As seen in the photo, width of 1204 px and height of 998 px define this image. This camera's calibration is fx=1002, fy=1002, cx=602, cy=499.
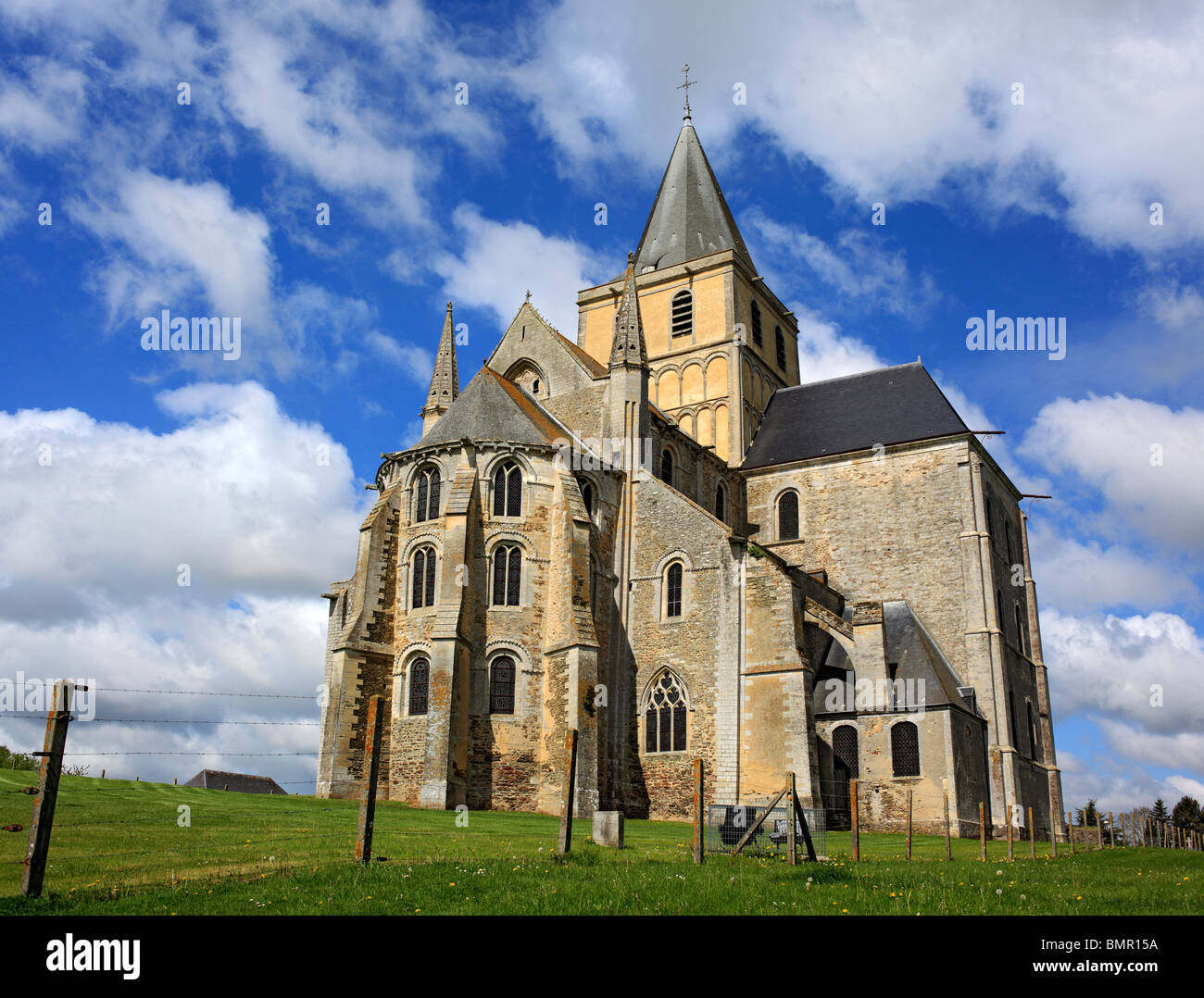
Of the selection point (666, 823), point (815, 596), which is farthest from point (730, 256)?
point (666, 823)

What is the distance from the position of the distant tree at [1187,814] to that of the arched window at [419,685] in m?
65.0

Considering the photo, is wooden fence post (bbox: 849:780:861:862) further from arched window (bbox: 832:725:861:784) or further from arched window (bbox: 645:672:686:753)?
arched window (bbox: 832:725:861:784)

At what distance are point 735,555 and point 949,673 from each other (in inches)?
331

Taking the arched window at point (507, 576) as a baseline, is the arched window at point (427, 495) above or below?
above

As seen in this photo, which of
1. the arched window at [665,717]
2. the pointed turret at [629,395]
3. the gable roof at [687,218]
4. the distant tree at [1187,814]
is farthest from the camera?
the distant tree at [1187,814]

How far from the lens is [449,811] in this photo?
82.4 feet

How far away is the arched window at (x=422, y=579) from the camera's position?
29.9 m

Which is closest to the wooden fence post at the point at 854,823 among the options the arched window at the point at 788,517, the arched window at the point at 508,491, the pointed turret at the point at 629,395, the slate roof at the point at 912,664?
the slate roof at the point at 912,664

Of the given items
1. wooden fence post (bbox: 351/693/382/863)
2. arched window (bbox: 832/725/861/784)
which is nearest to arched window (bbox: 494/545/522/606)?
arched window (bbox: 832/725/861/784)

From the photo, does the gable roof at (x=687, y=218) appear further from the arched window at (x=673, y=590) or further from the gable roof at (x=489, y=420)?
the arched window at (x=673, y=590)

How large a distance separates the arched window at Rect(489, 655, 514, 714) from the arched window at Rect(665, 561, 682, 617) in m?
5.61
